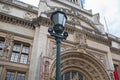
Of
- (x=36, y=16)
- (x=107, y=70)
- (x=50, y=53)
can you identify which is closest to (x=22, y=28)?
(x=36, y=16)

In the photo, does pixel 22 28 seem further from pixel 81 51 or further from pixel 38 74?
pixel 81 51

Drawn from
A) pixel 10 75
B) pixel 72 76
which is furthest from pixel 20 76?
pixel 72 76

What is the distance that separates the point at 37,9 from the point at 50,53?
18.8 feet

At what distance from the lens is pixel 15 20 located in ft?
47.2

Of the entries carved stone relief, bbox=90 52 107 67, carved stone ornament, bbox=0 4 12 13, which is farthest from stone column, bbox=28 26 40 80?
carved stone relief, bbox=90 52 107 67

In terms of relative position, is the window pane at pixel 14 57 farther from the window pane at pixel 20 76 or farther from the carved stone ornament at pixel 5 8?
the carved stone ornament at pixel 5 8

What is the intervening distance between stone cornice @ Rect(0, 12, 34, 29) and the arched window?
5763mm

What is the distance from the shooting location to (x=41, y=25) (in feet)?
48.1

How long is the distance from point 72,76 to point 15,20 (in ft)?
25.4

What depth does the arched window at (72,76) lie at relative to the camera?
48.7ft

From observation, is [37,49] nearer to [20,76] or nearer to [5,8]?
[20,76]

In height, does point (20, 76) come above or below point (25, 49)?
below

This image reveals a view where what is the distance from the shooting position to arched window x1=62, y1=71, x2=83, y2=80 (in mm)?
14847

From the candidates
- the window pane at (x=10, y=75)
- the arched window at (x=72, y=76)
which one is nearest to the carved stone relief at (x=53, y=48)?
the arched window at (x=72, y=76)
